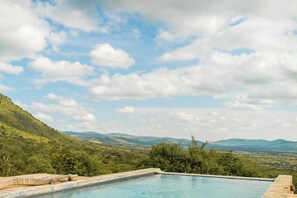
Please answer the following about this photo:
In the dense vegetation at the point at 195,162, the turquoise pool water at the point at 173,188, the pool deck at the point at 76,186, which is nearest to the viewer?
the pool deck at the point at 76,186

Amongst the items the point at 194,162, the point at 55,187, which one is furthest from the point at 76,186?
the point at 194,162

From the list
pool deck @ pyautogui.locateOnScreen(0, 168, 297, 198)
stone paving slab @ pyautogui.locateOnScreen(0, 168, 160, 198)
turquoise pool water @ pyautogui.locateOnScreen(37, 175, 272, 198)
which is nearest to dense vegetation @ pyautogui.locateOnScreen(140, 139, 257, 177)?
turquoise pool water @ pyautogui.locateOnScreen(37, 175, 272, 198)

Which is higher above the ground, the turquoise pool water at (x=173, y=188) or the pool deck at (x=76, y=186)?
the pool deck at (x=76, y=186)

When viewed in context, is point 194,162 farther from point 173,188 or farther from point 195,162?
point 173,188

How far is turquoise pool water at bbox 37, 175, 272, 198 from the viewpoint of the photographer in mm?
10031

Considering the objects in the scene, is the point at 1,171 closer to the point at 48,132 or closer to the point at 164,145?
the point at 164,145

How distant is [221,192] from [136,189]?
267 cm

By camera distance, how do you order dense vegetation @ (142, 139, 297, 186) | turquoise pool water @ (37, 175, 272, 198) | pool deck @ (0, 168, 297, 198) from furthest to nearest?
dense vegetation @ (142, 139, 297, 186), turquoise pool water @ (37, 175, 272, 198), pool deck @ (0, 168, 297, 198)

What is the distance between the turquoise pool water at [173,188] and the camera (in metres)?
10.0

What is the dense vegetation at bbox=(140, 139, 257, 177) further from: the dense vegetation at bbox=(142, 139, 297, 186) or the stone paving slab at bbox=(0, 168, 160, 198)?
the stone paving slab at bbox=(0, 168, 160, 198)

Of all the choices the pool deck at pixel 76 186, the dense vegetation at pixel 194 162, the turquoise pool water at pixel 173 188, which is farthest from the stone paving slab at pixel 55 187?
the dense vegetation at pixel 194 162

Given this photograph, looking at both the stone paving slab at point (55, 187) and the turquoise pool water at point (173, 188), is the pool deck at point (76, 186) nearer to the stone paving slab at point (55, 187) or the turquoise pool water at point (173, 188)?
the stone paving slab at point (55, 187)

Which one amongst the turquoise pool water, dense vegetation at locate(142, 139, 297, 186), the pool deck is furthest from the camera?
dense vegetation at locate(142, 139, 297, 186)

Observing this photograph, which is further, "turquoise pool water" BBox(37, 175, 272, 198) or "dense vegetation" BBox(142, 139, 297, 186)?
"dense vegetation" BBox(142, 139, 297, 186)
